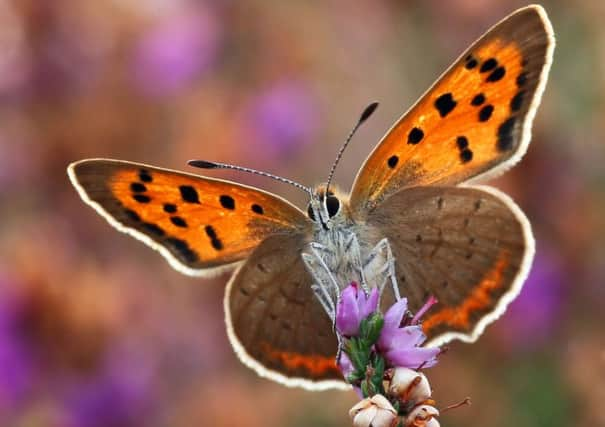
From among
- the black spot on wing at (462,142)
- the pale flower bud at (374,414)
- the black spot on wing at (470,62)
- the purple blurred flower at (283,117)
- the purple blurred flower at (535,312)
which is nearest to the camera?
the pale flower bud at (374,414)

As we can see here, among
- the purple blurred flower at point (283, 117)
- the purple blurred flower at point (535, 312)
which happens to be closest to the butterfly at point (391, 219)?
the purple blurred flower at point (535, 312)

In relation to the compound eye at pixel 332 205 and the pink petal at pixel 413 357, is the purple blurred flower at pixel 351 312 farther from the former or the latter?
the compound eye at pixel 332 205

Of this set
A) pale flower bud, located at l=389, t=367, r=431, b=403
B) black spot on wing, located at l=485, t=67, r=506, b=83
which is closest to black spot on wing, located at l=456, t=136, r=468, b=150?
black spot on wing, located at l=485, t=67, r=506, b=83

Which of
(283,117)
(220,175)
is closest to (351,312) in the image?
(220,175)

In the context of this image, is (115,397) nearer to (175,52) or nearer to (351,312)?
(175,52)

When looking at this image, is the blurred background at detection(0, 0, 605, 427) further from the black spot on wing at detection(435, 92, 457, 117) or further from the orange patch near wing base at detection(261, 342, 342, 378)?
the black spot on wing at detection(435, 92, 457, 117)

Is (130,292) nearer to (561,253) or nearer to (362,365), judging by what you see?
(561,253)

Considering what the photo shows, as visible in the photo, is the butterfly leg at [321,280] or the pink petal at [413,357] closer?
the pink petal at [413,357]
